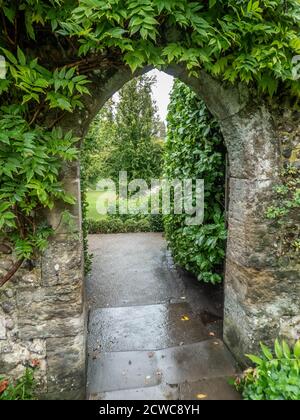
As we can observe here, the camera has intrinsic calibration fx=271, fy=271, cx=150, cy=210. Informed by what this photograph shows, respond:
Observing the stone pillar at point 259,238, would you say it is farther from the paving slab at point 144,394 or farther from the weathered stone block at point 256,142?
the paving slab at point 144,394

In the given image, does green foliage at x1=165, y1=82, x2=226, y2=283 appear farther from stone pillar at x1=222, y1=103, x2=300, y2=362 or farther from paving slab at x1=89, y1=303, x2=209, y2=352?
stone pillar at x1=222, y1=103, x2=300, y2=362

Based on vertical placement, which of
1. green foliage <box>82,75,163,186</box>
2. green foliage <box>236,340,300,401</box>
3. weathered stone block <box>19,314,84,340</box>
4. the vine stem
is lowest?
green foliage <box>236,340,300,401</box>

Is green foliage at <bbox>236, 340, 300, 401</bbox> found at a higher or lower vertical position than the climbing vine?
lower

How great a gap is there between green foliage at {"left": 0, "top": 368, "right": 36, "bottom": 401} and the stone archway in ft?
0.29

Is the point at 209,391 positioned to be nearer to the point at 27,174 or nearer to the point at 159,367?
the point at 159,367

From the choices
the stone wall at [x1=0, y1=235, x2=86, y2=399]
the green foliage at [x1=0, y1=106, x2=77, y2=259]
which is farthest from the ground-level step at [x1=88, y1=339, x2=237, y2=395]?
the green foliage at [x1=0, y1=106, x2=77, y2=259]

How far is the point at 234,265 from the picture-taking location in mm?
2496

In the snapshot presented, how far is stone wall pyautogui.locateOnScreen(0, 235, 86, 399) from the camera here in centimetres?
196

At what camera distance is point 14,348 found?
1996mm

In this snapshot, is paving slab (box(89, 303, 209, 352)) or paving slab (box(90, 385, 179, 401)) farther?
paving slab (box(89, 303, 209, 352))

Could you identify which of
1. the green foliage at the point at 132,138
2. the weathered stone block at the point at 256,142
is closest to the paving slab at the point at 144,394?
the weathered stone block at the point at 256,142

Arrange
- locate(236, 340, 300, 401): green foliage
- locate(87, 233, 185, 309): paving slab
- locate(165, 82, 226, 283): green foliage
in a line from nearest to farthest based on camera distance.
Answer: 1. locate(236, 340, 300, 401): green foliage
2. locate(165, 82, 226, 283): green foliage
3. locate(87, 233, 185, 309): paving slab

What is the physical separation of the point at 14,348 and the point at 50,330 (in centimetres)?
28
